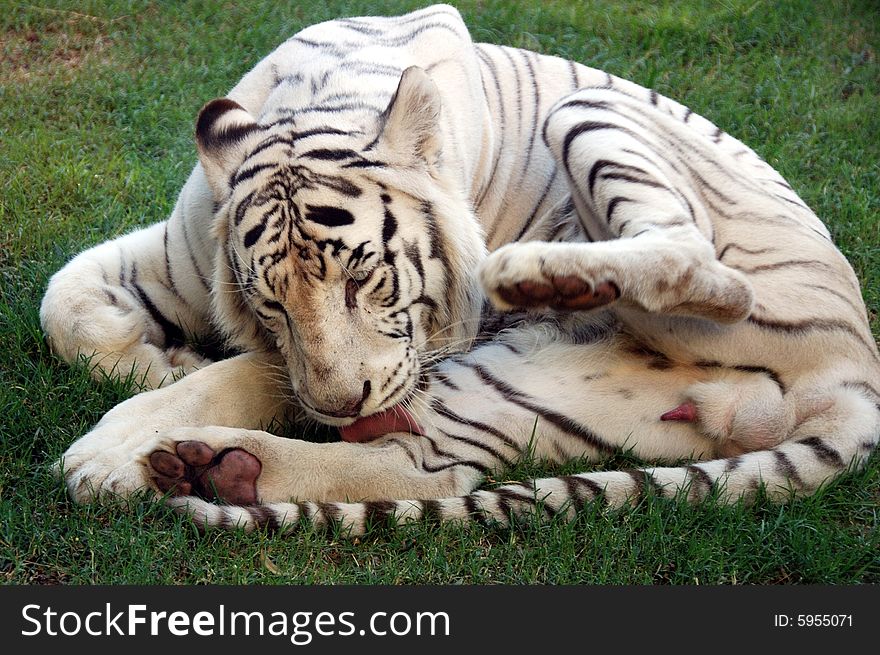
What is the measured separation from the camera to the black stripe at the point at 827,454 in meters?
2.45

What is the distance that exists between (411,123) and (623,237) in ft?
1.97

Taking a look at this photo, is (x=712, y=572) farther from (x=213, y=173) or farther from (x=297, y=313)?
(x=213, y=173)

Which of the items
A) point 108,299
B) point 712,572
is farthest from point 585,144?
point 108,299

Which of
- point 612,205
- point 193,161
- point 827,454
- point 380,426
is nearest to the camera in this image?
point 827,454

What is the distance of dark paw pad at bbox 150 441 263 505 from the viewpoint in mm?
2357

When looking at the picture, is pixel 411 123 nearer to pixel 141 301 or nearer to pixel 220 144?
pixel 220 144

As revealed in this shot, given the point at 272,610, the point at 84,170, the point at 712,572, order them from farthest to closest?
1. the point at 84,170
2. the point at 712,572
3. the point at 272,610

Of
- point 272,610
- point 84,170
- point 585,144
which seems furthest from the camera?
point 84,170

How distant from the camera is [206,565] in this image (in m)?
2.19

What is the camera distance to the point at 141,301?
118 inches

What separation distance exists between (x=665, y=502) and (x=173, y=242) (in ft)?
5.24

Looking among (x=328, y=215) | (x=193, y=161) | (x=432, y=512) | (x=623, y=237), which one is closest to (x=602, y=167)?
(x=623, y=237)

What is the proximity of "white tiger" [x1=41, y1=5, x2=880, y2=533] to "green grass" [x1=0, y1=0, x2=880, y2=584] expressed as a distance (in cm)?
9

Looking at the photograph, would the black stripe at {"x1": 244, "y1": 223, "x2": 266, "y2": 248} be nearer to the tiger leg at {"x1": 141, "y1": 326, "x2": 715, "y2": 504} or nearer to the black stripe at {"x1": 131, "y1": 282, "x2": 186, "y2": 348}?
the tiger leg at {"x1": 141, "y1": 326, "x2": 715, "y2": 504}
